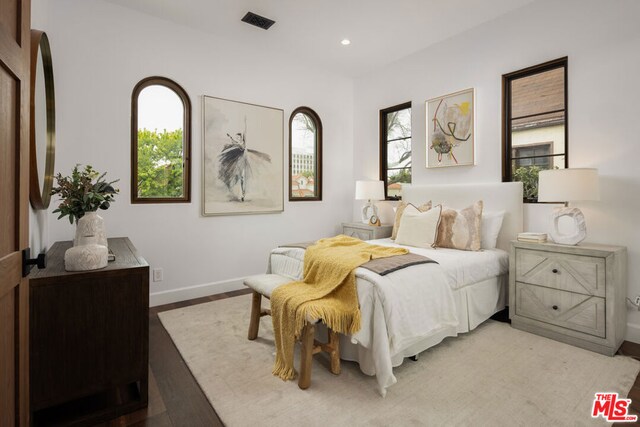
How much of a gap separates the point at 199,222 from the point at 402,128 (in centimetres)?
289

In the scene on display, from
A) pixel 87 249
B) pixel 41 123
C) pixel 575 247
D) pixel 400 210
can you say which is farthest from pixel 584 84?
pixel 41 123

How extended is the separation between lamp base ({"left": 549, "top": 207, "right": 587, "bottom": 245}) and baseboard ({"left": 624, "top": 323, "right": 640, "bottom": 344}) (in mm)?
767

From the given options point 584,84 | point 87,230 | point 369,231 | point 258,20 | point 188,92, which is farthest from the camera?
point 369,231

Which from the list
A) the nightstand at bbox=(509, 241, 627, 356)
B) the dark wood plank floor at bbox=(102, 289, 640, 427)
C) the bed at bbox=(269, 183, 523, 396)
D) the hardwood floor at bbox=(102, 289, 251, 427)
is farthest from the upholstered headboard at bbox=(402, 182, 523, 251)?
the hardwood floor at bbox=(102, 289, 251, 427)

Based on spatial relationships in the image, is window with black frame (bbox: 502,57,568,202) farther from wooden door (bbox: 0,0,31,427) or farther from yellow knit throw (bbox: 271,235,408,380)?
wooden door (bbox: 0,0,31,427)

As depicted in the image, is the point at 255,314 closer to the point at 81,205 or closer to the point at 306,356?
the point at 306,356

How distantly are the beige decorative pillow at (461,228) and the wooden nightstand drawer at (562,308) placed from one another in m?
0.54

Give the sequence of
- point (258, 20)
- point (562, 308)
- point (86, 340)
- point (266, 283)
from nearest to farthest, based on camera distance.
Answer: point (86, 340)
point (266, 283)
point (562, 308)
point (258, 20)

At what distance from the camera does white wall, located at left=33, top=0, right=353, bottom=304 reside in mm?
2973

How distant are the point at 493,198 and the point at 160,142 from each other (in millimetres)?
3503

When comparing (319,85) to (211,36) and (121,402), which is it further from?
(121,402)

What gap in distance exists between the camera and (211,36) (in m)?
3.72

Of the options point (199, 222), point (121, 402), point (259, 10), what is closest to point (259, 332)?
point (121, 402)

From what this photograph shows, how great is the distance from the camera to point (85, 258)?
1710 mm
